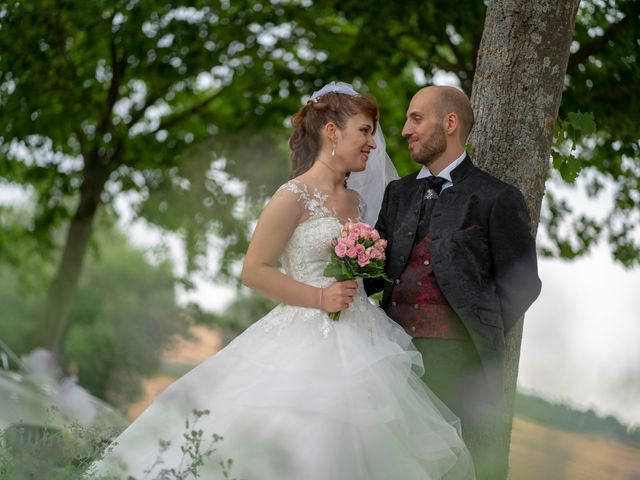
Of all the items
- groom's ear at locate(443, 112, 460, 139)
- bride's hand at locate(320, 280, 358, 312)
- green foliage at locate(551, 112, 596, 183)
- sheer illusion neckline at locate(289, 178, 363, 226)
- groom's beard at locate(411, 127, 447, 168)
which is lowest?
bride's hand at locate(320, 280, 358, 312)

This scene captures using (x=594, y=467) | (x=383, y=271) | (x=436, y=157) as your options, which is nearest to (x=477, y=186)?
(x=436, y=157)

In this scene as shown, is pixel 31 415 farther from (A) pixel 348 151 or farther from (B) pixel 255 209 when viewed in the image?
(B) pixel 255 209

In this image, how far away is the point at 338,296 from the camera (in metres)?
4.73

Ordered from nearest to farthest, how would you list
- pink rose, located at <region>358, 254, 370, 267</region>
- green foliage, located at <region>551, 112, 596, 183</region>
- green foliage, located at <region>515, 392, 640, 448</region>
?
pink rose, located at <region>358, 254, 370, 267</region> → green foliage, located at <region>515, 392, 640, 448</region> → green foliage, located at <region>551, 112, 596, 183</region>

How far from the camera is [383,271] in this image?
16.5 feet

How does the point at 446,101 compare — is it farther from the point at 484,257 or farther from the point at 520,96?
the point at 520,96

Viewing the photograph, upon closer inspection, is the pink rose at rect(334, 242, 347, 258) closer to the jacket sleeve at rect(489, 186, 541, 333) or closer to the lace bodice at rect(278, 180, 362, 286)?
the lace bodice at rect(278, 180, 362, 286)

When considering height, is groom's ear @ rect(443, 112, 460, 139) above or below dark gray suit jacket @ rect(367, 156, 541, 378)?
above

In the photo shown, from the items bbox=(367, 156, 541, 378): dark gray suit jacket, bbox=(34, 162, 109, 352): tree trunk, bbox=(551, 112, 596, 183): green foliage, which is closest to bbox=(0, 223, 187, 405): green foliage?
bbox=(34, 162, 109, 352): tree trunk

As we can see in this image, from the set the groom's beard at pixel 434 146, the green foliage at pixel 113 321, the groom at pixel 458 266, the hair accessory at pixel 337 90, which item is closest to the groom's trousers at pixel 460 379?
the groom at pixel 458 266

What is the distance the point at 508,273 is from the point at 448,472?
3.43 feet

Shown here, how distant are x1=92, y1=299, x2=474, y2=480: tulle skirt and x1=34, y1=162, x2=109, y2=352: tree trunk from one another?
33.1 feet

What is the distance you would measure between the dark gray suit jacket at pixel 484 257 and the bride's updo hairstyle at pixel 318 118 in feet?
2.14

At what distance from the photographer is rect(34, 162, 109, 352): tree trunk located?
1452 cm
